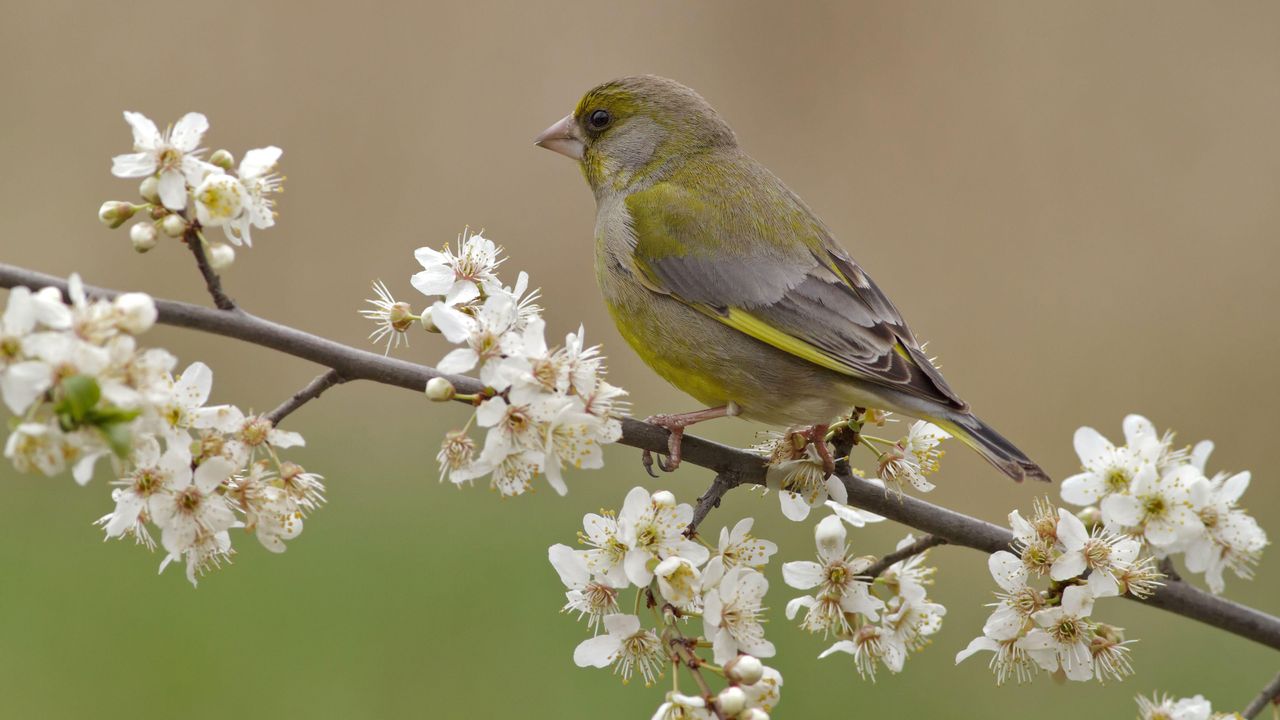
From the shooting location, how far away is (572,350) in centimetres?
298

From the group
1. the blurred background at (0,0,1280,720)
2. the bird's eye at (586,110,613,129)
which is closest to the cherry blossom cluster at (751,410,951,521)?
the bird's eye at (586,110,613,129)

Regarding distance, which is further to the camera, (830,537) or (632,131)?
(632,131)

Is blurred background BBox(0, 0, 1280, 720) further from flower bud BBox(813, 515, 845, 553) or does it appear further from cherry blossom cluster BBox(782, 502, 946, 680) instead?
flower bud BBox(813, 515, 845, 553)

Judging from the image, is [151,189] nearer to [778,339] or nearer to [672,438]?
[672,438]

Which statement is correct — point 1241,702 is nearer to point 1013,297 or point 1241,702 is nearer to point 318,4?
point 1013,297

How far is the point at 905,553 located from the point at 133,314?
1927 millimetres

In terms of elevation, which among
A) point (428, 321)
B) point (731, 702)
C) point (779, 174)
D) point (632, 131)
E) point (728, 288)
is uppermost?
point (779, 174)

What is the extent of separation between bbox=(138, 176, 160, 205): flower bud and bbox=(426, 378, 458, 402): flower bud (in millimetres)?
743

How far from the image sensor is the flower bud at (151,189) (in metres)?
2.92

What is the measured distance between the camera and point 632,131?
5.18 metres

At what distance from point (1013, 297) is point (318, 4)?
19.6ft

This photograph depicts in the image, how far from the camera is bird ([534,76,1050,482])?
385 cm

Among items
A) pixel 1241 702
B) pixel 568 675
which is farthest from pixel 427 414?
pixel 1241 702

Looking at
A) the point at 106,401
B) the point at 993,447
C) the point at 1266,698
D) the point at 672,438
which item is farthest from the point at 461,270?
the point at 1266,698
